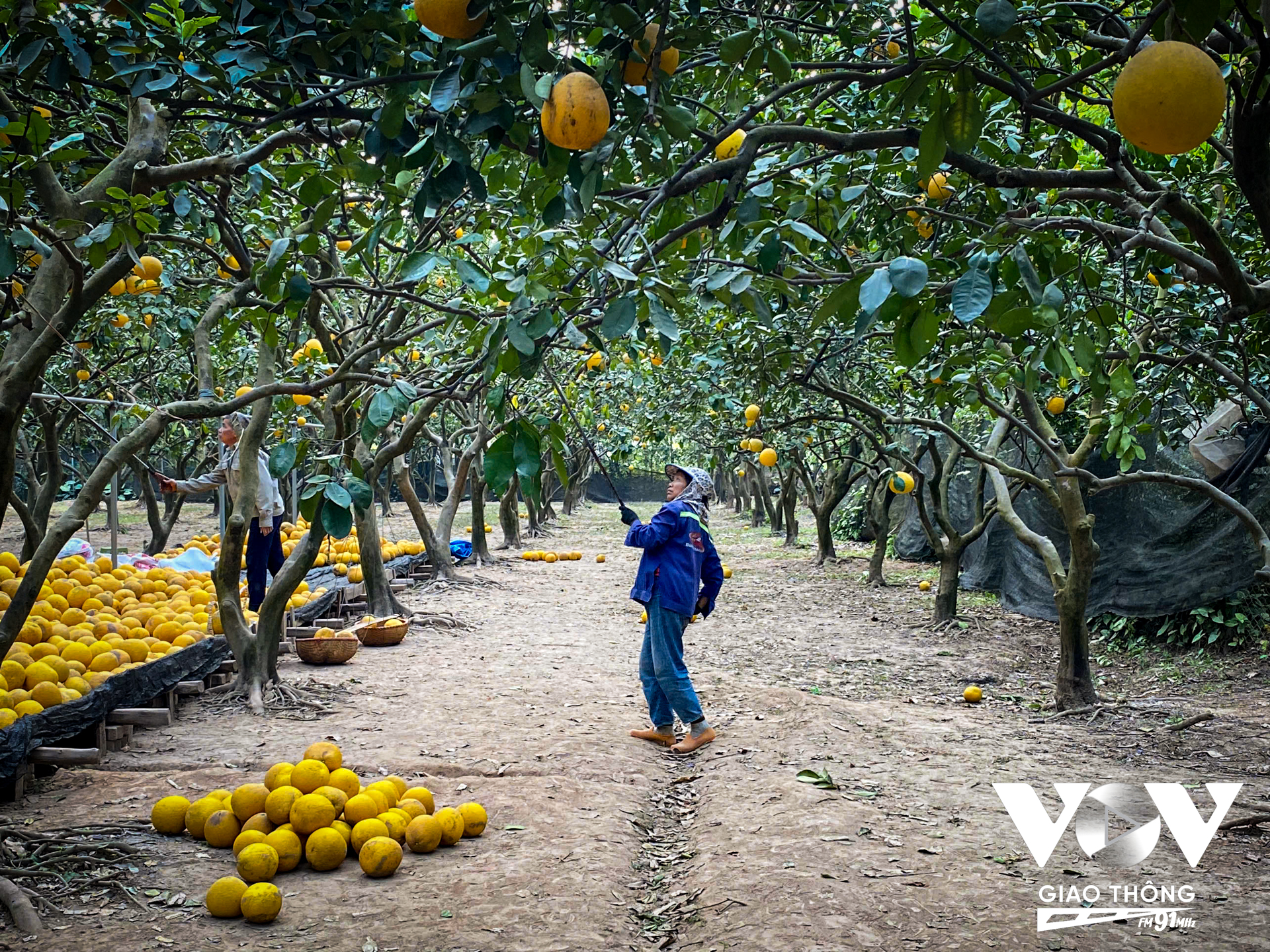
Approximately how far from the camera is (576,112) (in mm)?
1815

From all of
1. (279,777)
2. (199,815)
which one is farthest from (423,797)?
(199,815)

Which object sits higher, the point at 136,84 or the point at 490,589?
the point at 136,84

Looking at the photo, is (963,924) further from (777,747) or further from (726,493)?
(726,493)

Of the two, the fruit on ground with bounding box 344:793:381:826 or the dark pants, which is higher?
the dark pants

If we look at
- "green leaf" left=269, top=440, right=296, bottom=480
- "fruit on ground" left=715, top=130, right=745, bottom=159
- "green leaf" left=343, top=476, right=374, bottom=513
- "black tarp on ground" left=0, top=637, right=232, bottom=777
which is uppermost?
"fruit on ground" left=715, top=130, right=745, bottom=159

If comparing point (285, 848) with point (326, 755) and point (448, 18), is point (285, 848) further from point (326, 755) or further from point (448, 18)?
point (448, 18)

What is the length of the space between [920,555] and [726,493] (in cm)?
2522

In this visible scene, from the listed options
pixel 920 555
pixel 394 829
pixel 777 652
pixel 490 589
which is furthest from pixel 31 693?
pixel 920 555

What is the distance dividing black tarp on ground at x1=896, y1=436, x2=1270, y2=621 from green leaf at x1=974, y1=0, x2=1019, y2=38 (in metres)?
6.93

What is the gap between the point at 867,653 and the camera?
862cm

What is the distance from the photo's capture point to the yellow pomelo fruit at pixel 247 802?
3.66 meters

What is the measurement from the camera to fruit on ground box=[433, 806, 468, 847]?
3.75 m

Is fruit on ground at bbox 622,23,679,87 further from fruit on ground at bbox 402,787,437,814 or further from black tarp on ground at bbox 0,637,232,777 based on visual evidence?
black tarp on ground at bbox 0,637,232,777

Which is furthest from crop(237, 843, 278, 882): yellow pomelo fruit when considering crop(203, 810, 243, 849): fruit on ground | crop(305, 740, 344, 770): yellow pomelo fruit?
crop(305, 740, 344, 770): yellow pomelo fruit
